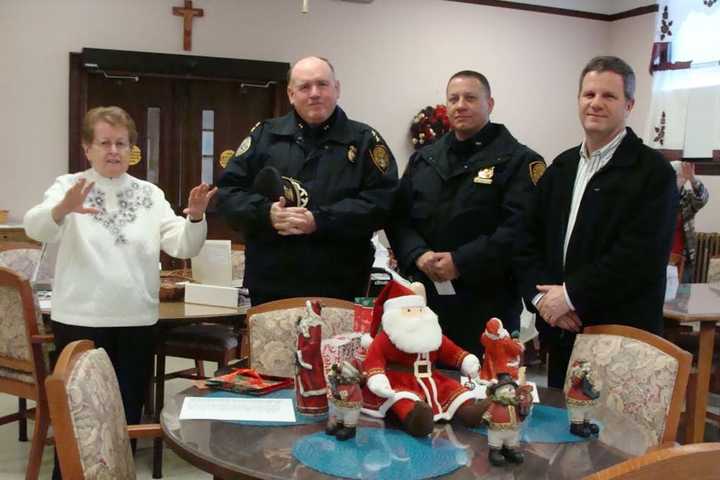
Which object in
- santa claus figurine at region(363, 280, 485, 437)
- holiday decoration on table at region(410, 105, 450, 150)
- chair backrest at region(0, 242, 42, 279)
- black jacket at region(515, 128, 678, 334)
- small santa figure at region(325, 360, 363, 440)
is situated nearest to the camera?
small santa figure at region(325, 360, 363, 440)

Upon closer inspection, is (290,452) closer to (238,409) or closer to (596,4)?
(238,409)

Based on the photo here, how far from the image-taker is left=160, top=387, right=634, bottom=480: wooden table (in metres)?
1.44

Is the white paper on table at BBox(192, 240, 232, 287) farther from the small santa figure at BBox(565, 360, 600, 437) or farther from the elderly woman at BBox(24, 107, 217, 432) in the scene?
the small santa figure at BBox(565, 360, 600, 437)

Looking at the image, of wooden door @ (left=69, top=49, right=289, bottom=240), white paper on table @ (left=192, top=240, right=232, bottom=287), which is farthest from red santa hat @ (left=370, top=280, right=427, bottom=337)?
wooden door @ (left=69, top=49, right=289, bottom=240)

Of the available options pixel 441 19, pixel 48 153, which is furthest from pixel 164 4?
pixel 441 19

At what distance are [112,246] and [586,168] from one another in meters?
1.50

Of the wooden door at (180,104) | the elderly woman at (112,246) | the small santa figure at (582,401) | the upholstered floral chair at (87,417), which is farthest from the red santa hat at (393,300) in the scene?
the wooden door at (180,104)

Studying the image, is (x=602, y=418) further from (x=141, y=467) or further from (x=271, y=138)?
(x=141, y=467)

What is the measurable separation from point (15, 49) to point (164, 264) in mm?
1913

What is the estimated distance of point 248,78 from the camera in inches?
246

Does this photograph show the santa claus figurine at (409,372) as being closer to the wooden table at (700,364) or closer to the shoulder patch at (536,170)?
the shoulder patch at (536,170)

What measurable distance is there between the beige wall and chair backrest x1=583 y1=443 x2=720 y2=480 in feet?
18.6

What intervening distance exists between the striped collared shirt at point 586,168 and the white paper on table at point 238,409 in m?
1.05

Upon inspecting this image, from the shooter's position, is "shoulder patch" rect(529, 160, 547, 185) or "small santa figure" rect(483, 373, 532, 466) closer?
"small santa figure" rect(483, 373, 532, 466)
